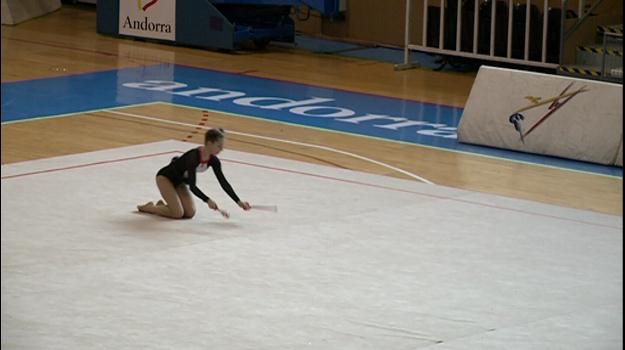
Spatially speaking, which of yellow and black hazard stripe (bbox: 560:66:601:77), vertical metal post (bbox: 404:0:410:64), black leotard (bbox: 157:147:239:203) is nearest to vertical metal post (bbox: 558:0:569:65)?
yellow and black hazard stripe (bbox: 560:66:601:77)

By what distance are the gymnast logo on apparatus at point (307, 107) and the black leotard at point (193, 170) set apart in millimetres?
5840

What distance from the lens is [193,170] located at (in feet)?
34.9

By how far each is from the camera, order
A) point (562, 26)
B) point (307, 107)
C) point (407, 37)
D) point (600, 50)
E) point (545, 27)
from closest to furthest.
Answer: point (307, 107) < point (562, 26) < point (600, 50) < point (545, 27) < point (407, 37)

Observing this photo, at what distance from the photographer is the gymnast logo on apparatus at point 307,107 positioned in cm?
1644

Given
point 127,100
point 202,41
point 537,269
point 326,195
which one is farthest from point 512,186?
point 202,41

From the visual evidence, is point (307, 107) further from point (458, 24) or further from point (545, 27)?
point (545, 27)

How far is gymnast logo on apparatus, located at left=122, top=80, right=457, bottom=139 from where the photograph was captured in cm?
1644

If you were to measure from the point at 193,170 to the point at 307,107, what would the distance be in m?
7.09

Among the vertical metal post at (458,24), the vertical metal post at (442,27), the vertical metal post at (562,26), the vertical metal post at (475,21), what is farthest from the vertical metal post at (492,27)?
the vertical metal post at (562,26)

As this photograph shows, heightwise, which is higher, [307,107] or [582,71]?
[582,71]

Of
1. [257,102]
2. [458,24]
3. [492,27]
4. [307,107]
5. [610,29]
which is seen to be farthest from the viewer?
[458,24]

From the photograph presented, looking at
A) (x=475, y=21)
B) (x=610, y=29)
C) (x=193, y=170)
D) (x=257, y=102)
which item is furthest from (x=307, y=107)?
(x=193, y=170)

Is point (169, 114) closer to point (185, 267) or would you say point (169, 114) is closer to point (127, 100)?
point (127, 100)

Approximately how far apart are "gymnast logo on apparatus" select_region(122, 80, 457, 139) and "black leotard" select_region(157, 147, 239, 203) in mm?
5840
